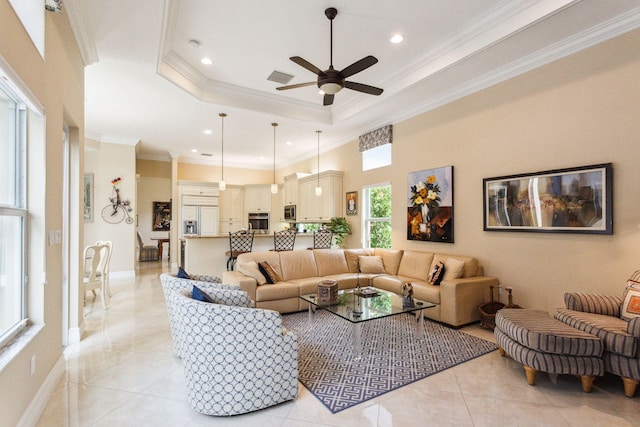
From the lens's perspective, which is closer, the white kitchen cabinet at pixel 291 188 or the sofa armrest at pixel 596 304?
the sofa armrest at pixel 596 304

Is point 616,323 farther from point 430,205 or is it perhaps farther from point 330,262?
point 330,262

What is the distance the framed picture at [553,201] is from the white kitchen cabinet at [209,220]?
732 cm

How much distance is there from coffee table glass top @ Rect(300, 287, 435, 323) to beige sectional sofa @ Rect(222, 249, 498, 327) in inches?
22.1

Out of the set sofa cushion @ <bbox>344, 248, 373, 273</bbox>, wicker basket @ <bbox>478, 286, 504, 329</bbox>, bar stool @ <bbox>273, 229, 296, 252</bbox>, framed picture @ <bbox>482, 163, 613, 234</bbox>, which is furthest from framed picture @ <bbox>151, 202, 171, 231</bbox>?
wicker basket @ <bbox>478, 286, 504, 329</bbox>

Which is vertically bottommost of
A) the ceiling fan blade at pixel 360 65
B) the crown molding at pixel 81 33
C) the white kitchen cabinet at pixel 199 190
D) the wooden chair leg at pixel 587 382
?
the wooden chair leg at pixel 587 382

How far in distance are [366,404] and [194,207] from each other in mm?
7904

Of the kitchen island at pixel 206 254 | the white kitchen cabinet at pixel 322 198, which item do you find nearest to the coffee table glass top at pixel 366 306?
the kitchen island at pixel 206 254

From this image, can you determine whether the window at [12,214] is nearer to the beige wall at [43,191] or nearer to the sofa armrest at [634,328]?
the beige wall at [43,191]

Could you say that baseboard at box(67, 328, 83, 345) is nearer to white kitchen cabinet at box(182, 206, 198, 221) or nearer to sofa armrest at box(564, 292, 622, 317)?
sofa armrest at box(564, 292, 622, 317)

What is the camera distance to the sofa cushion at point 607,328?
2.31 metres

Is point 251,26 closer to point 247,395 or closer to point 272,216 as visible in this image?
point 247,395

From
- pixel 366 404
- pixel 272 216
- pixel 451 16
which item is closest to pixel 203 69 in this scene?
pixel 451 16

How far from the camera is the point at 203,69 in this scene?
4.54 m

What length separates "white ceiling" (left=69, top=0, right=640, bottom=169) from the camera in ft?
10.1
